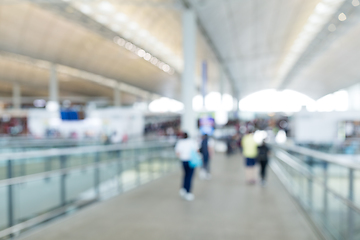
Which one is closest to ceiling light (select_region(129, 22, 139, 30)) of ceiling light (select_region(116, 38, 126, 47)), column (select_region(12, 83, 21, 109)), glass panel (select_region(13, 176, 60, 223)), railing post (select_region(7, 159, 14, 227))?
ceiling light (select_region(116, 38, 126, 47))

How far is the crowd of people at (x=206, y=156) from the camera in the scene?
7.20 meters

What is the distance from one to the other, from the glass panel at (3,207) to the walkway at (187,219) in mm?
442

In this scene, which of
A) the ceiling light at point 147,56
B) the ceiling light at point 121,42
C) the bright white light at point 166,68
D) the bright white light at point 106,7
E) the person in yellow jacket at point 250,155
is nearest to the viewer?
the person in yellow jacket at point 250,155

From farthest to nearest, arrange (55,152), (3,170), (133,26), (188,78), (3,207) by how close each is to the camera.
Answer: (133,26)
(188,78)
(55,152)
(3,170)
(3,207)

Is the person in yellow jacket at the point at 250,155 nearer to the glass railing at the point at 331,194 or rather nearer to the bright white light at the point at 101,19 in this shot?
the glass railing at the point at 331,194

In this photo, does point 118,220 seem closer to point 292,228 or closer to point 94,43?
point 292,228

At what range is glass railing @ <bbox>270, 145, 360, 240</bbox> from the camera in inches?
149

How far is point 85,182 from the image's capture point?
6.73m

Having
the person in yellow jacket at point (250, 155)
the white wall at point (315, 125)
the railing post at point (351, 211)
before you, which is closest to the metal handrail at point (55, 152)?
the person in yellow jacket at point (250, 155)

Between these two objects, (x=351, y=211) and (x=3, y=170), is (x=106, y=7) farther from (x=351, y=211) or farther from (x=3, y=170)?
(x=351, y=211)

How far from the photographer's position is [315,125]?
2041cm

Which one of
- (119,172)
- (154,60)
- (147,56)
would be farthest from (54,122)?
(119,172)

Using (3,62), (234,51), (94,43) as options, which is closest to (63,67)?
(3,62)

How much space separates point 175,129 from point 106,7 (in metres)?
11.2
